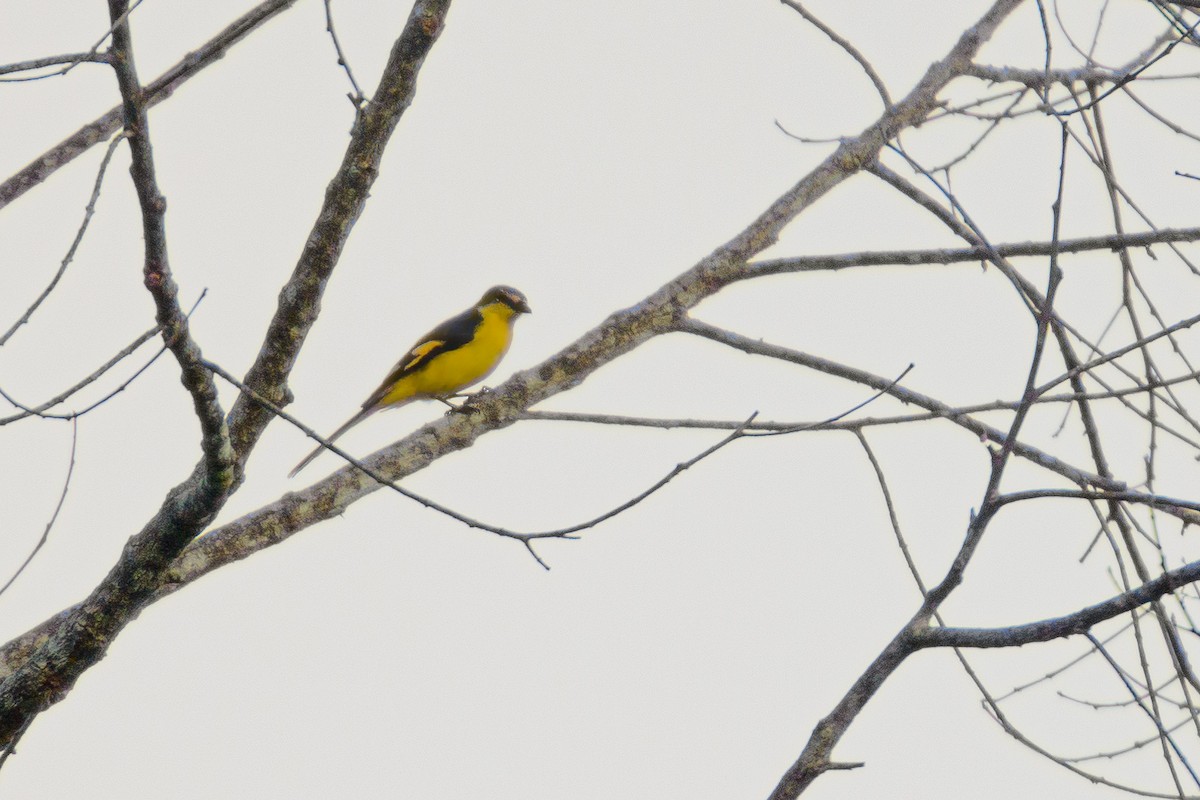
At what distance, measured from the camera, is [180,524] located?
3.14m

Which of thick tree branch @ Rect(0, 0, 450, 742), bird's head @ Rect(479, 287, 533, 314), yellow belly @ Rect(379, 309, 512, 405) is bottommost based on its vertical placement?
thick tree branch @ Rect(0, 0, 450, 742)

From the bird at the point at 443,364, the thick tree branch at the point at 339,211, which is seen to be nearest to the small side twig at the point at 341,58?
the thick tree branch at the point at 339,211

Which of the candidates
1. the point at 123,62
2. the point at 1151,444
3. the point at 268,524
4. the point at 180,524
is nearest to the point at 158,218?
the point at 123,62

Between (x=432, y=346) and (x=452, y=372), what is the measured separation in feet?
0.61

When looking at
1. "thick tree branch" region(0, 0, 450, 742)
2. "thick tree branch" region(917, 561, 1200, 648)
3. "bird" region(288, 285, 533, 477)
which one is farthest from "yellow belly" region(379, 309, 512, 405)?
"thick tree branch" region(917, 561, 1200, 648)

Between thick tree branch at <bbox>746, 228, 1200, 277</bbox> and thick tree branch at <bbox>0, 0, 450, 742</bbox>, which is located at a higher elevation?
thick tree branch at <bbox>746, 228, 1200, 277</bbox>

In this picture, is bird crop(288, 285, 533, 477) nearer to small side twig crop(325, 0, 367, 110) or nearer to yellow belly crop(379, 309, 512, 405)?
yellow belly crop(379, 309, 512, 405)

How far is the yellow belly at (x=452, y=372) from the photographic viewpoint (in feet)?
22.2

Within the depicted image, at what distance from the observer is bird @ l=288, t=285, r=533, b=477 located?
675 centimetres

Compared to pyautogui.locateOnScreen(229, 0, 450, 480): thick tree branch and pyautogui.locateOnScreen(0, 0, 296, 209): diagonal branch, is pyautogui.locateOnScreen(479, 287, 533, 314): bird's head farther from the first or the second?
pyautogui.locateOnScreen(229, 0, 450, 480): thick tree branch

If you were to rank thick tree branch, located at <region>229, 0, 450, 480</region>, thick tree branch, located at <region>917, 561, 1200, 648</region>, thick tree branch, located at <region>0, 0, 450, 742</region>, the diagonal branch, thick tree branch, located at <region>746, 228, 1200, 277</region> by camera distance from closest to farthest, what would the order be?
1. thick tree branch, located at <region>917, 561, 1200, 648</region>
2. thick tree branch, located at <region>0, 0, 450, 742</region>
3. thick tree branch, located at <region>229, 0, 450, 480</region>
4. the diagonal branch
5. thick tree branch, located at <region>746, 228, 1200, 277</region>

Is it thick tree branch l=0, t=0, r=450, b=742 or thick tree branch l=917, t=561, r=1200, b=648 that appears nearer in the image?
thick tree branch l=917, t=561, r=1200, b=648

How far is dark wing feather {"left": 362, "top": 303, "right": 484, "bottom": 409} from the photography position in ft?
22.2

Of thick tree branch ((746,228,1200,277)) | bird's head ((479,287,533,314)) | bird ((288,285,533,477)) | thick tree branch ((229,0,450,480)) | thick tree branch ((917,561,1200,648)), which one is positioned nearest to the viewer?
thick tree branch ((917,561,1200,648))
